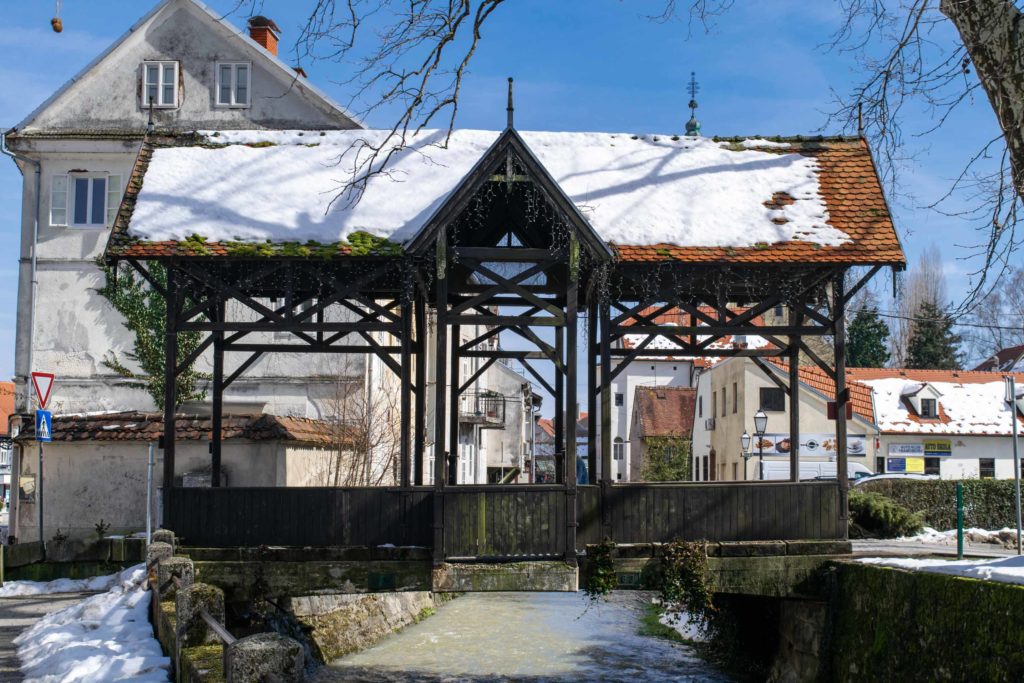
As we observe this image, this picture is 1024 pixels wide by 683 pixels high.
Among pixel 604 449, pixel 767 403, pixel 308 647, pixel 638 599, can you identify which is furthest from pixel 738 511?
pixel 767 403

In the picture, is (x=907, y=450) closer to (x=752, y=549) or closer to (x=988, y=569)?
(x=752, y=549)

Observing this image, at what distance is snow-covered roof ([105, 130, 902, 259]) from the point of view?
17453 millimetres

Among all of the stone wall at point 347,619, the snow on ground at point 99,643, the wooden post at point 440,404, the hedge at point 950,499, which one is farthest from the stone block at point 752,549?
the hedge at point 950,499

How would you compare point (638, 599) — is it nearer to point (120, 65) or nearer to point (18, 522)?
point (18, 522)

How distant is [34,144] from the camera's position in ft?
101

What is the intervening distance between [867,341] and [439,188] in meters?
56.6

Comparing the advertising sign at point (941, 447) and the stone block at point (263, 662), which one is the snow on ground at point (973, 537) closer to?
the advertising sign at point (941, 447)

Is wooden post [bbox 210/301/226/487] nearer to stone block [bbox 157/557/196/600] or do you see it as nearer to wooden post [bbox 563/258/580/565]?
stone block [bbox 157/557/196/600]

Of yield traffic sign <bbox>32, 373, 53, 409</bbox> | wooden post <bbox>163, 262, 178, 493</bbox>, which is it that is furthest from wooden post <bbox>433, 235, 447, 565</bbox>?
yield traffic sign <bbox>32, 373, 53, 409</bbox>

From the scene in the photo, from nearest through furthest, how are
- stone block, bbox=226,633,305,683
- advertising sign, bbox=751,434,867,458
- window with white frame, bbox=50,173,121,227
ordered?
stone block, bbox=226,633,305,683 → window with white frame, bbox=50,173,121,227 → advertising sign, bbox=751,434,867,458

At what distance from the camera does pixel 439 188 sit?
18828mm

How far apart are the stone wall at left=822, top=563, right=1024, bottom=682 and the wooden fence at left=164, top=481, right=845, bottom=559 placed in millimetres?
1197

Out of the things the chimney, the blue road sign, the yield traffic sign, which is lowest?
the blue road sign

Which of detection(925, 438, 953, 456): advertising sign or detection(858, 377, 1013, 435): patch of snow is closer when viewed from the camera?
detection(925, 438, 953, 456): advertising sign
